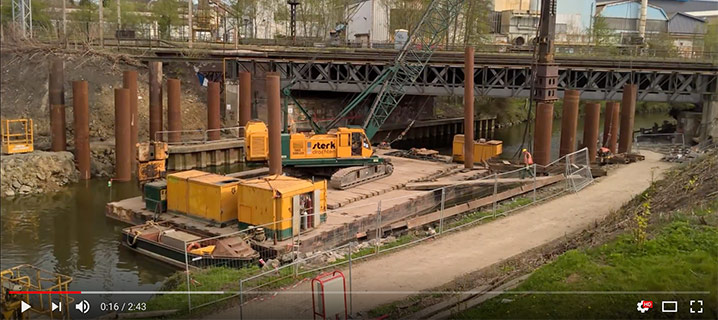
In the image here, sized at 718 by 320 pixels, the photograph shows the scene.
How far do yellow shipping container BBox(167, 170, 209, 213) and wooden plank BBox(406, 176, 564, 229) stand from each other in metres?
7.83

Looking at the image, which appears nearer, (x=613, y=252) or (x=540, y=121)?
(x=613, y=252)

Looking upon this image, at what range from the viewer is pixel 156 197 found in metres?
23.2

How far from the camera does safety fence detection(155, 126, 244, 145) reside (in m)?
36.9

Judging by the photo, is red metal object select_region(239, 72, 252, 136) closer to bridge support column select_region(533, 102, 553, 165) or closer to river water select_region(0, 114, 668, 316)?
river water select_region(0, 114, 668, 316)

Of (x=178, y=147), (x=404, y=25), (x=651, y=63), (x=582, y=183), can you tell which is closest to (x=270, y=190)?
(x=582, y=183)

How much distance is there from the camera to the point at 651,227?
1388 cm

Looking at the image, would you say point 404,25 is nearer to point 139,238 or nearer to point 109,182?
point 109,182

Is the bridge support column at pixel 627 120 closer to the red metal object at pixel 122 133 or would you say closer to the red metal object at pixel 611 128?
the red metal object at pixel 611 128

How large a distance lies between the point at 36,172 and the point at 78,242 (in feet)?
29.0

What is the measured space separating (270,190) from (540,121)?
14.3m

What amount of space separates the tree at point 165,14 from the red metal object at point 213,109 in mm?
24111

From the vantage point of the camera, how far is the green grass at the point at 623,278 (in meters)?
10.4

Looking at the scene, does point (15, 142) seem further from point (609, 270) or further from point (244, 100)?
point (609, 270)

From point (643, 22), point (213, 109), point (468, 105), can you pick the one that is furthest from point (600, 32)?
point (213, 109)
